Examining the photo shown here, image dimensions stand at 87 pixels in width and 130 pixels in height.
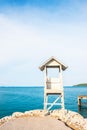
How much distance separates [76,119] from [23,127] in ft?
17.5

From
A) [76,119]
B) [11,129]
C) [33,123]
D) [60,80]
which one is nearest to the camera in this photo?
[11,129]

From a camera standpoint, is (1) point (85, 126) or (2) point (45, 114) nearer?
(1) point (85, 126)

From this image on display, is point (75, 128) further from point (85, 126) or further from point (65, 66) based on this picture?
point (65, 66)

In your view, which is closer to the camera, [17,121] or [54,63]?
[17,121]

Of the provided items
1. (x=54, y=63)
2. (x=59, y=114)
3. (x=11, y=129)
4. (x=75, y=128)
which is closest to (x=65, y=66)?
(x=54, y=63)

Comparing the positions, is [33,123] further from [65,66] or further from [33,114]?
[65,66]

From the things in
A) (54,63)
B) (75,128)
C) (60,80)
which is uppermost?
(54,63)

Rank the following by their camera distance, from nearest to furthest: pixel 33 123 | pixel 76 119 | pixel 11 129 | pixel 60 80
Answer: pixel 11 129 < pixel 33 123 < pixel 76 119 < pixel 60 80

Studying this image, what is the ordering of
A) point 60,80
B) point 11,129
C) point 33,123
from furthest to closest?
point 60,80 → point 33,123 → point 11,129

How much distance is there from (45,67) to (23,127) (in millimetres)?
6513

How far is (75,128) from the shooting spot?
2100cm

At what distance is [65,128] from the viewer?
19.7 m

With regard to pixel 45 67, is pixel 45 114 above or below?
below

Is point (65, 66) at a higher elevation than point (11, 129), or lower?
higher
